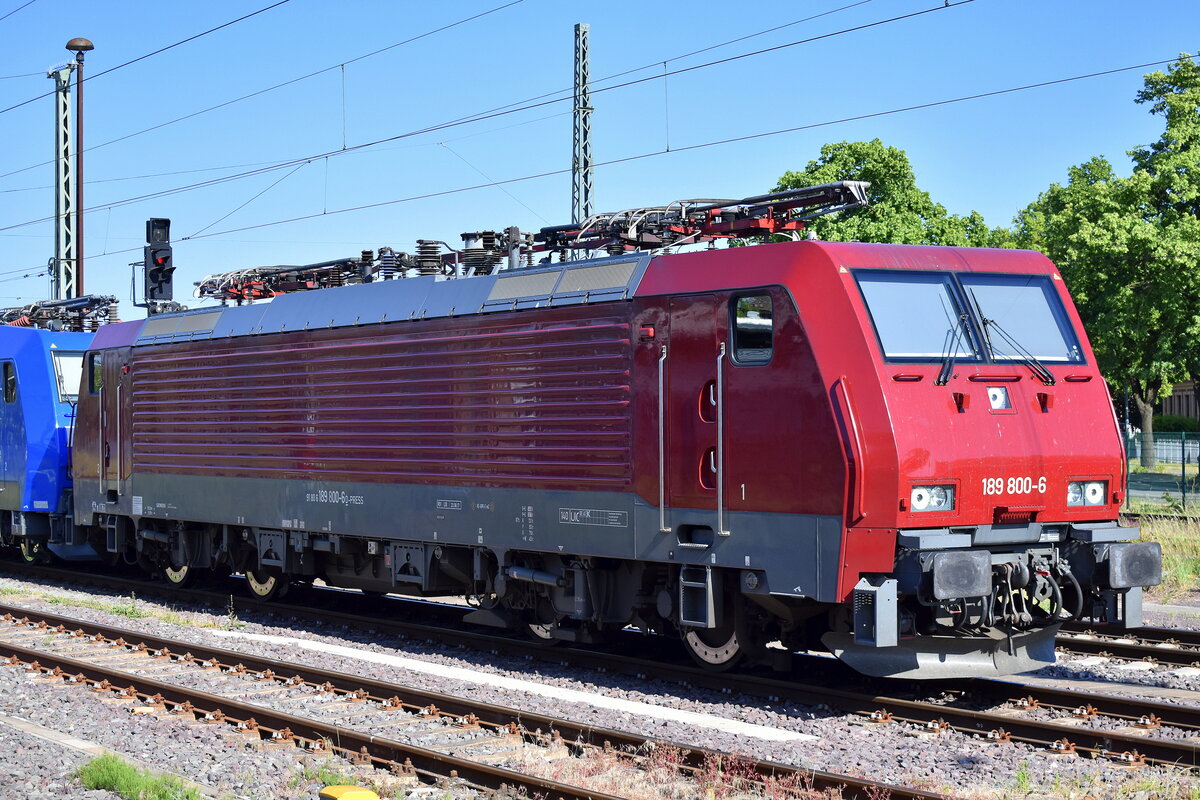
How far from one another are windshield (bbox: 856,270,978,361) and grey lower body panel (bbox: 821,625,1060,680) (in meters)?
2.07

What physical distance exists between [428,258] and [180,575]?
671cm

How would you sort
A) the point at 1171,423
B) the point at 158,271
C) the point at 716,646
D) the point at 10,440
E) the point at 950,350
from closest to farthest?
the point at 950,350 → the point at 716,646 → the point at 158,271 → the point at 10,440 → the point at 1171,423

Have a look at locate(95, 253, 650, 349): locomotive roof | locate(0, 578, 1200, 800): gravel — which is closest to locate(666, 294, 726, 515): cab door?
locate(95, 253, 650, 349): locomotive roof

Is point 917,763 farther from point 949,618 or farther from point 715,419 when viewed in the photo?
point 715,419

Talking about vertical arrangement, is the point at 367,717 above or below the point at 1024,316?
below

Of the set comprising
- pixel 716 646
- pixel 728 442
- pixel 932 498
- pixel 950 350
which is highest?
pixel 950 350

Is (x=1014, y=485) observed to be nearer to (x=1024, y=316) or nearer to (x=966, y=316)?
(x=966, y=316)

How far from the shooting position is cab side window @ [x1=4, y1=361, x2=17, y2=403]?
20406mm

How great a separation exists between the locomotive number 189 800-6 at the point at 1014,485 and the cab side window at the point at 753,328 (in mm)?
1841

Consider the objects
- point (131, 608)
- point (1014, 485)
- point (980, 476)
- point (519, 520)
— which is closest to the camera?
point (980, 476)

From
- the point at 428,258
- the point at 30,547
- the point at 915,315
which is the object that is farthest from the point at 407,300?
the point at 30,547

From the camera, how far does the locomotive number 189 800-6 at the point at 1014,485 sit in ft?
32.0

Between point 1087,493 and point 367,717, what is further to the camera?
point 1087,493

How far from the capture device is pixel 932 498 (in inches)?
374
